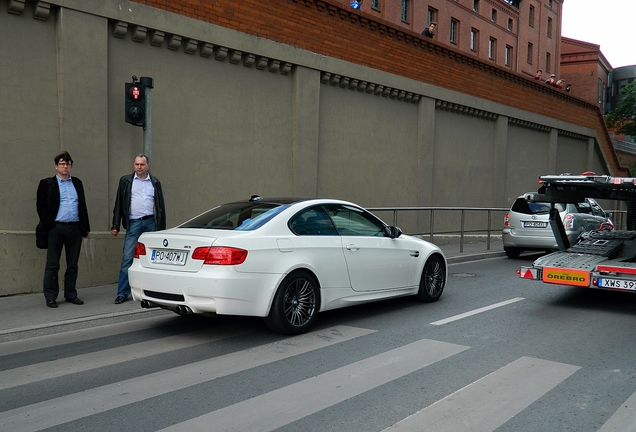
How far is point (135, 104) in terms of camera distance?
28.3ft

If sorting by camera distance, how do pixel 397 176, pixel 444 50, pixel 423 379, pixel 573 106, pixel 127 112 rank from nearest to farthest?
pixel 423 379, pixel 127 112, pixel 397 176, pixel 444 50, pixel 573 106

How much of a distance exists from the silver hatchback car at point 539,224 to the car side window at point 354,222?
22.2 feet

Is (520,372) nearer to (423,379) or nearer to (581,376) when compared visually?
(581,376)

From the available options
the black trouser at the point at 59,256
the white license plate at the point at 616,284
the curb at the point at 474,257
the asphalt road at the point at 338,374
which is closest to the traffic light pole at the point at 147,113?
the black trouser at the point at 59,256

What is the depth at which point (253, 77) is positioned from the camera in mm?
12148

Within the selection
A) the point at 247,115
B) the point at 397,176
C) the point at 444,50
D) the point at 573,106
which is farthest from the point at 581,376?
the point at 573,106

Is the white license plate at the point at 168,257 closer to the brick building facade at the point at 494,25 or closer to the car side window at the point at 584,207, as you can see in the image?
the car side window at the point at 584,207

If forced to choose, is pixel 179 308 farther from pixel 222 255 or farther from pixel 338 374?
pixel 338 374

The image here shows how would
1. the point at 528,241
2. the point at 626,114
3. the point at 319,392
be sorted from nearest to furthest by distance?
1. the point at 319,392
2. the point at 528,241
3. the point at 626,114

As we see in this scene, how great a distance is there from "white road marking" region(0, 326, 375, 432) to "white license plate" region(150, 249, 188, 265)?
1.11 metres

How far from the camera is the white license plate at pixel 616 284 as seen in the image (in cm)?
742

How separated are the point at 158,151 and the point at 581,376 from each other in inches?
307

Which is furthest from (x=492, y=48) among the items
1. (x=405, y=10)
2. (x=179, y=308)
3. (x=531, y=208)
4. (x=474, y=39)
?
(x=179, y=308)

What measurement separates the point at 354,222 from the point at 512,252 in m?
8.20
